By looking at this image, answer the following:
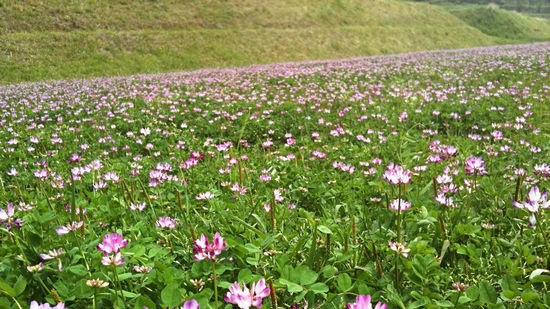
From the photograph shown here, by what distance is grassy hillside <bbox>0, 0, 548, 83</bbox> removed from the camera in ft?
93.9

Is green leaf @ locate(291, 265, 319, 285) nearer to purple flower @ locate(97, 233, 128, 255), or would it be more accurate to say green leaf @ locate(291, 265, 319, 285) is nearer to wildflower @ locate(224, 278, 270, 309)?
wildflower @ locate(224, 278, 270, 309)

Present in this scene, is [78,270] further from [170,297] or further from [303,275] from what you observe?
[303,275]

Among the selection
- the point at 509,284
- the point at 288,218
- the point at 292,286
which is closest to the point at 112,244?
the point at 292,286

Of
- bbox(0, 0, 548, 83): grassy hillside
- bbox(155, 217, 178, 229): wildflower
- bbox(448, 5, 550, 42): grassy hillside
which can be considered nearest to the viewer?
bbox(155, 217, 178, 229): wildflower

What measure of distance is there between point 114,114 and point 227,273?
341 inches

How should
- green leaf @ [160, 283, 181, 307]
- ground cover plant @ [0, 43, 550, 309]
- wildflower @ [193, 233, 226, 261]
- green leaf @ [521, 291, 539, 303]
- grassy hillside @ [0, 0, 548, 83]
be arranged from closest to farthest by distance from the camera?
wildflower @ [193, 233, 226, 261] → green leaf @ [160, 283, 181, 307] → green leaf @ [521, 291, 539, 303] → ground cover plant @ [0, 43, 550, 309] → grassy hillside @ [0, 0, 548, 83]

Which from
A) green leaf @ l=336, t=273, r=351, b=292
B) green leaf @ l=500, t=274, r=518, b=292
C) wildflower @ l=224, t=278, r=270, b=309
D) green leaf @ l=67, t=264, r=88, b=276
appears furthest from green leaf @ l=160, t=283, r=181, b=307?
green leaf @ l=500, t=274, r=518, b=292

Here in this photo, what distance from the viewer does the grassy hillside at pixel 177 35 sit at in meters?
28.6

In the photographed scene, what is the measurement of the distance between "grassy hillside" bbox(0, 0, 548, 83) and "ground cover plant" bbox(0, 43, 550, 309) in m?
23.4

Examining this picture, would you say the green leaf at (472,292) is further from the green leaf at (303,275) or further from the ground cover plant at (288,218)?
the green leaf at (303,275)

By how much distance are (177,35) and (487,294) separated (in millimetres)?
37769

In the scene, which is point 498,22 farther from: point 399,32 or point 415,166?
point 415,166

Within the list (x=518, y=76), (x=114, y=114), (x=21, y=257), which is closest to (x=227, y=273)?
(x=21, y=257)

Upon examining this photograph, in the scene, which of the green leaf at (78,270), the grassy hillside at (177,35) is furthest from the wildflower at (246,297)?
the grassy hillside at (177,35)
